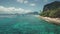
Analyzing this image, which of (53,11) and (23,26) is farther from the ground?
(53,11)

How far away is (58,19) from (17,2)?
161 cm

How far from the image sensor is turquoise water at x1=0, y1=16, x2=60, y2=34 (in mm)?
4547

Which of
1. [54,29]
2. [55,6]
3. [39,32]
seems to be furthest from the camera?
[55,6]

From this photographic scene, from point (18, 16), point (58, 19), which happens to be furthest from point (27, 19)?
point (58, 19)

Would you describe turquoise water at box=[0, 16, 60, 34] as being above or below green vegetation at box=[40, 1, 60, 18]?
below

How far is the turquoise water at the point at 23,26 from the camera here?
4.55m

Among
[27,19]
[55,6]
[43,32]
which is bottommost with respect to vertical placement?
[43,32]

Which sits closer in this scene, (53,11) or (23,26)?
(23,26)

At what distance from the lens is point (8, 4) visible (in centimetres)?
496

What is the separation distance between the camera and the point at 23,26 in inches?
187

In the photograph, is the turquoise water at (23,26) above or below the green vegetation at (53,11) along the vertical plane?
below

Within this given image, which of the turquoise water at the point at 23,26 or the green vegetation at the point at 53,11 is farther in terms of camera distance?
the green vegetation at the point at 53,11

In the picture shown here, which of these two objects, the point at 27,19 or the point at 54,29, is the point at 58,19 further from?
the point at 27,19

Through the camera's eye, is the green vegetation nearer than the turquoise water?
No
